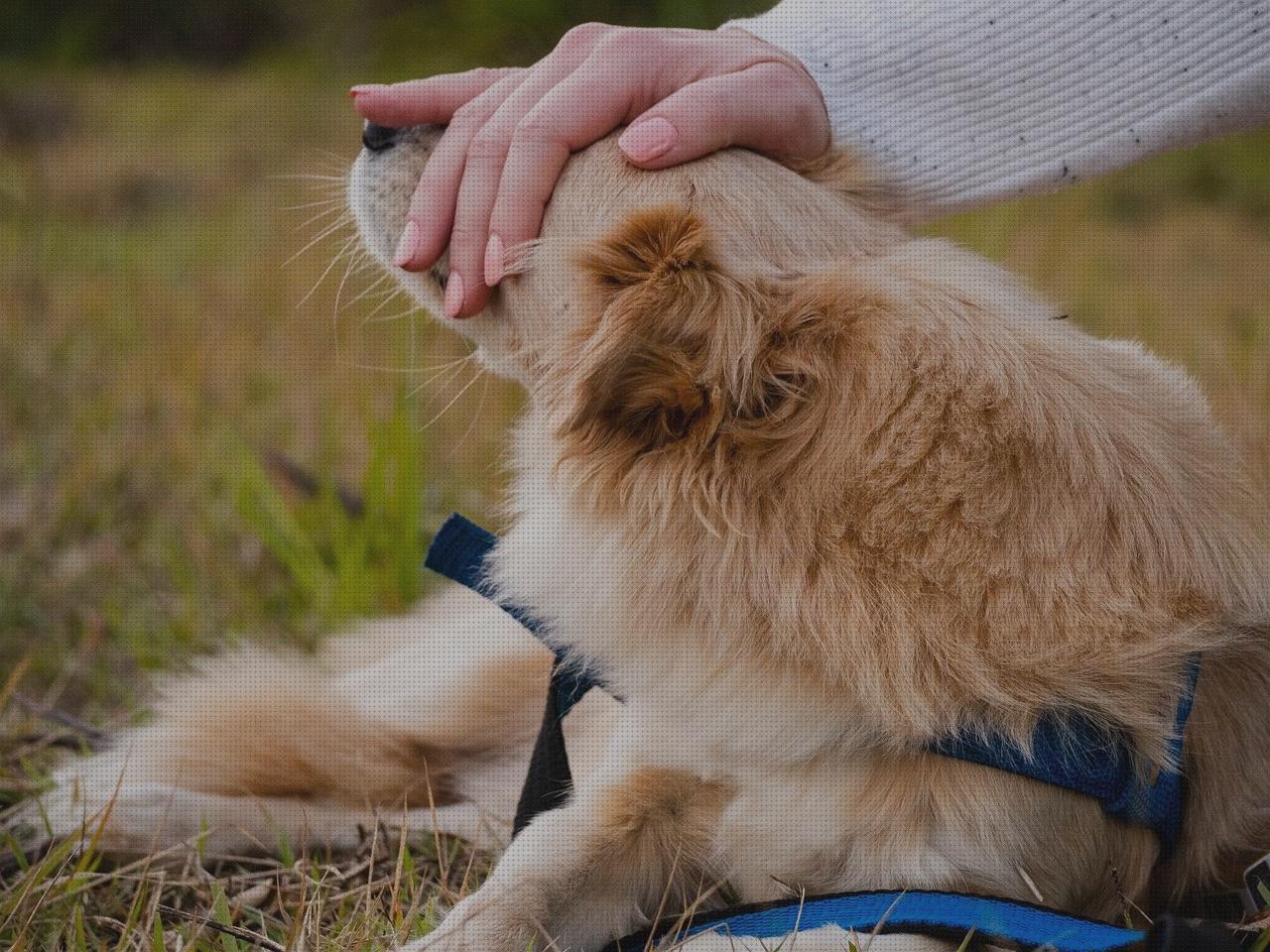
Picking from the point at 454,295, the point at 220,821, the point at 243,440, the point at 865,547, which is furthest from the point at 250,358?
the point at 865,547

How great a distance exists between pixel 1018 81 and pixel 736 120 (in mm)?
523

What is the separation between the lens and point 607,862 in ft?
4.32

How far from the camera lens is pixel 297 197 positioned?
6.18m

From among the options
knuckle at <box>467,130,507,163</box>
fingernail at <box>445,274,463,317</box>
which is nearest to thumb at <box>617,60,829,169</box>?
knuckle at <box>467,130,507,163</box>

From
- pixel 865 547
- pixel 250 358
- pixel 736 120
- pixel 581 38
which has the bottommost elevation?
pixel 250 358

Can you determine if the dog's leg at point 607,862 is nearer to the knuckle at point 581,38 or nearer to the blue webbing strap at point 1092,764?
the blue webbing strap at point 1092,764

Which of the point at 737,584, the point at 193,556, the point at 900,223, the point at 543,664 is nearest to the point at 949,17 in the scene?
the point at 900,223

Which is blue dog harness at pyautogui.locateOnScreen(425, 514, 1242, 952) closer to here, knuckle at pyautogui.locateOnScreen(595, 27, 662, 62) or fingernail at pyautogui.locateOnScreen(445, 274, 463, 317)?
fingernail at pyautogui.locateOnScreen(445, 274, 463, 317)

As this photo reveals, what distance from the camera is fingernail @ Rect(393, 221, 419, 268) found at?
4.63ft

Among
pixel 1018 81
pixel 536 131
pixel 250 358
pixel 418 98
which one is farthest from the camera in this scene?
pixel 250 358

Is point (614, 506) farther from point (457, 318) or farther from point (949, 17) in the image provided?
point (949, 17)

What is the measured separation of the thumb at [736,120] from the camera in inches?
52.6

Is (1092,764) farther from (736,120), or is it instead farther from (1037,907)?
(736,120)

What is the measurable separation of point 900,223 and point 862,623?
2.06 feet
